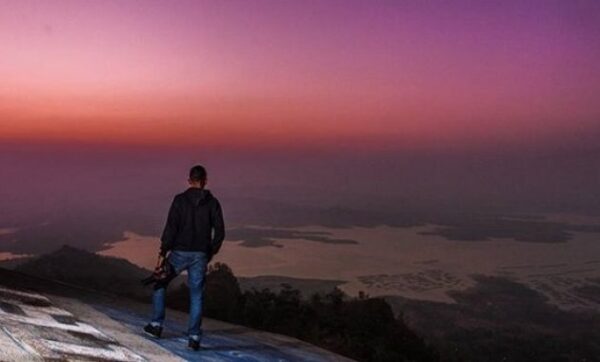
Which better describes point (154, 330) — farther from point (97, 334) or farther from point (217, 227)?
point (217, 227)

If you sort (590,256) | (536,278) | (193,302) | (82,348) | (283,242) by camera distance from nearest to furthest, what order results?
(82,348), (193,302), (536,278), (283,242), (590,256)

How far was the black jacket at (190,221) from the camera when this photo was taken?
7.88 m

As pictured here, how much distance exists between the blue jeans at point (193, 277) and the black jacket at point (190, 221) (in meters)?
0.09

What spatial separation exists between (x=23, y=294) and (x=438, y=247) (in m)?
194

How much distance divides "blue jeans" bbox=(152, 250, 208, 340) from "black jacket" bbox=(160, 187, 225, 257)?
95 mm

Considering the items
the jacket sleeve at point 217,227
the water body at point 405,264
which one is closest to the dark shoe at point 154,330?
the jacket sleeve at point 217,227

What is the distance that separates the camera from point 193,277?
803 centimetres

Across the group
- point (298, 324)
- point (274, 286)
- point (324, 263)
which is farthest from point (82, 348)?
point (324, 263)

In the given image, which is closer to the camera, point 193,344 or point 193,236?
point 193,236

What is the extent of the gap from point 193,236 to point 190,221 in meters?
0.19

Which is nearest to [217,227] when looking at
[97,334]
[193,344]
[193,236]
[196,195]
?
[193,236]

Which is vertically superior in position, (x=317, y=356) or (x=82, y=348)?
(x=82, y=348)

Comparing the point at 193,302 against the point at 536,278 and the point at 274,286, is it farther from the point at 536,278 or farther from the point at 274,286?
the point at 536,278

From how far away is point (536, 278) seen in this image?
5655 inches
